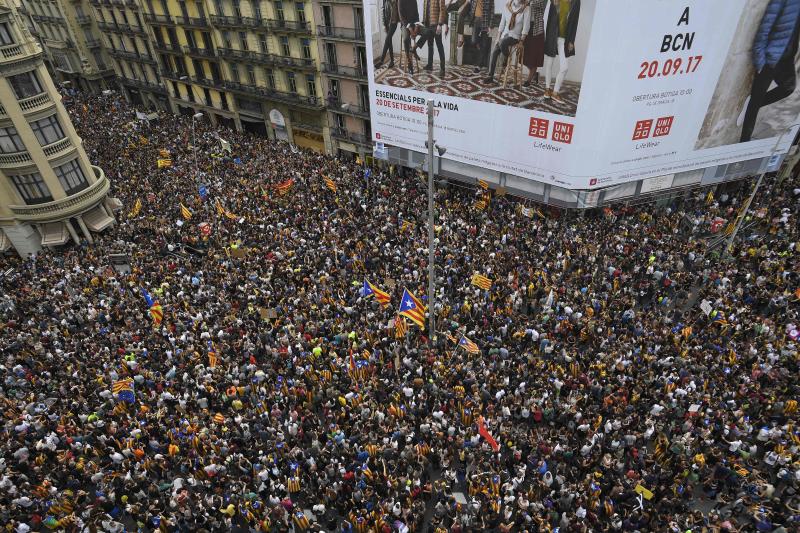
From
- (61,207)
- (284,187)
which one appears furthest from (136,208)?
(284,187)

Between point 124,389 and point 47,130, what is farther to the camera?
point 47,130

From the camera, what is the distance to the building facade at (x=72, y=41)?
185 ft

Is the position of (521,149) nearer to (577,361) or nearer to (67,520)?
(577,361)

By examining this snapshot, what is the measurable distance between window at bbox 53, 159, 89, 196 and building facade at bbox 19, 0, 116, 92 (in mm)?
37341

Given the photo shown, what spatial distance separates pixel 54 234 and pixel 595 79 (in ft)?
115

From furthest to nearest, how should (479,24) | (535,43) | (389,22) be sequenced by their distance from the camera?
(389,22) → (479,24) → (535,43)

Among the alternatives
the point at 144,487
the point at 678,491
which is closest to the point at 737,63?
the point at 678,491

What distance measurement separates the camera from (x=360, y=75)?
118 feet

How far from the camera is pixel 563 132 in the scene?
27.3m

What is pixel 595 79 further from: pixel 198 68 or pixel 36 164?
pixel 198 68

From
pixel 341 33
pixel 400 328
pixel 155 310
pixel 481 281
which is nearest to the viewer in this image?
pixel 400 328

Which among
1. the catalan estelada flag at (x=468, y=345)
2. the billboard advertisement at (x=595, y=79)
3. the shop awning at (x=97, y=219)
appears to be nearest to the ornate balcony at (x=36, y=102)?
the shop awning at (x=97, y=219)

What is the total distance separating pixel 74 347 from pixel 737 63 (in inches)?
1456

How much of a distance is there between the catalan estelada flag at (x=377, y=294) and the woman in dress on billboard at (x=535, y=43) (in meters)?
15.5
